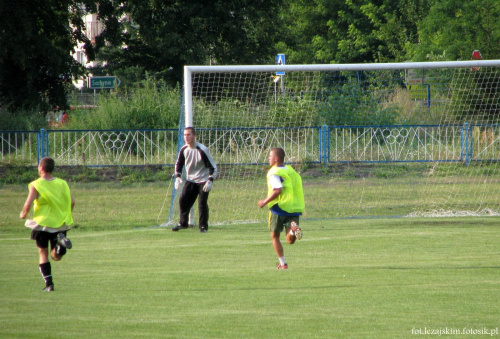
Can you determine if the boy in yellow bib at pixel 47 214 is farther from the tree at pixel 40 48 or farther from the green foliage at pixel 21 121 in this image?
the tree at pixel 40 48

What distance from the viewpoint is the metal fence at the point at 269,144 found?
794 inches

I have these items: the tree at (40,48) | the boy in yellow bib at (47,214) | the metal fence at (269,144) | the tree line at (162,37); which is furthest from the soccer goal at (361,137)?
the tree at (40,48)

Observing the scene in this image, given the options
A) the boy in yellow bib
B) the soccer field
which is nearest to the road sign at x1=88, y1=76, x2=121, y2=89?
the soccer field

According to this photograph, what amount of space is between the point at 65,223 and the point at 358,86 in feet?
41.8

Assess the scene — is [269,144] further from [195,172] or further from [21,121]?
[21,121]

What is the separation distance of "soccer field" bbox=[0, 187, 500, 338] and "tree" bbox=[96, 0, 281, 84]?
23117mm

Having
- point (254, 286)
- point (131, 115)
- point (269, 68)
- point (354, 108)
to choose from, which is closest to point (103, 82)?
point (131, 115)

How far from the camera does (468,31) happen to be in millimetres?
31547

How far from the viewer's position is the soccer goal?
1803 centimetres

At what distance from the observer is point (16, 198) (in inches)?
774

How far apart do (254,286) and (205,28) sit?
2863 centimetres

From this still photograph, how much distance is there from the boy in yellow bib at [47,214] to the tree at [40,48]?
20921mm

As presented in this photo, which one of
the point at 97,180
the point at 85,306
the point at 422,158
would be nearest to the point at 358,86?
the point at 422,158

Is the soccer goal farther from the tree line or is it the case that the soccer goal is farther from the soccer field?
the tree line
